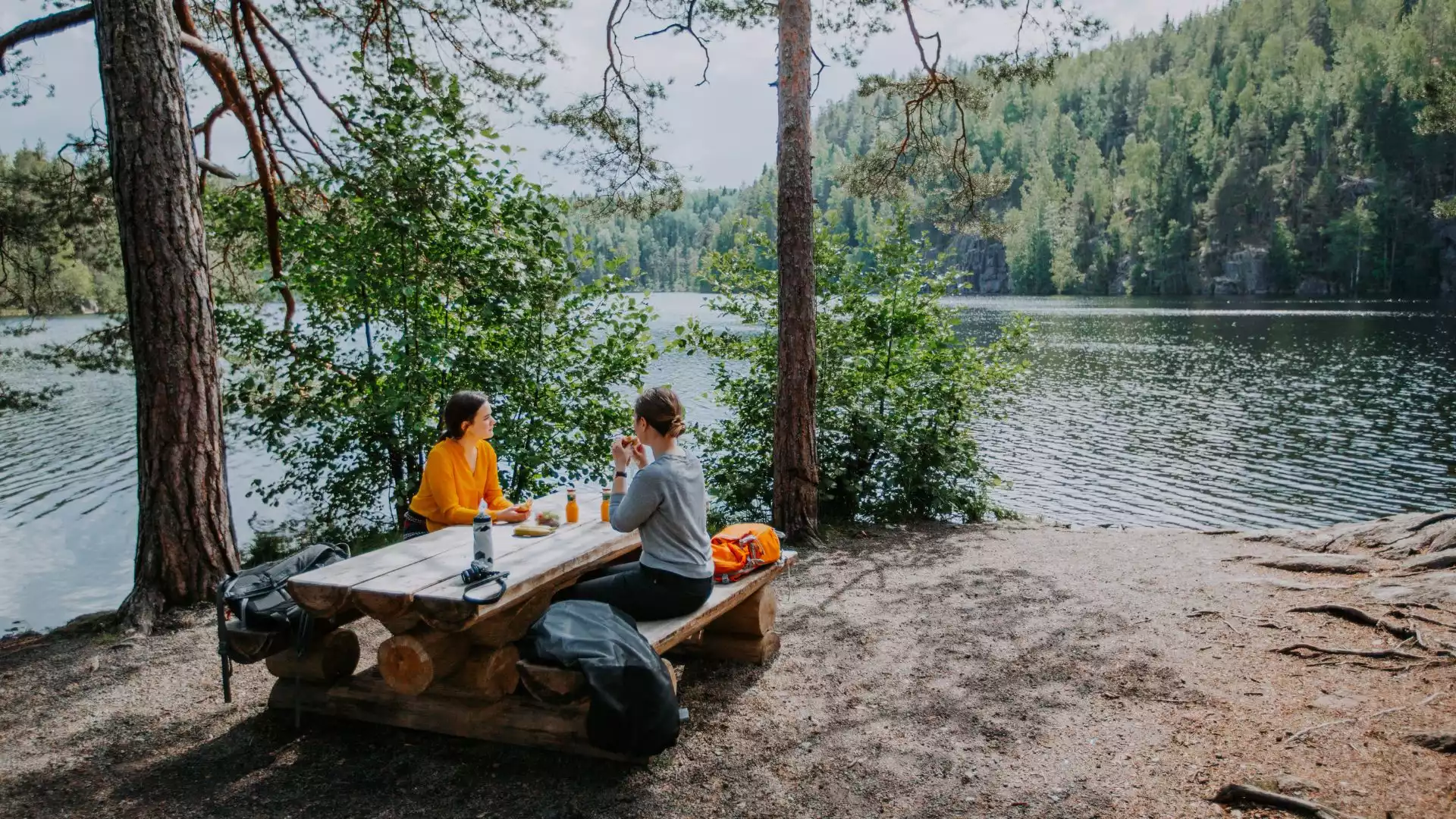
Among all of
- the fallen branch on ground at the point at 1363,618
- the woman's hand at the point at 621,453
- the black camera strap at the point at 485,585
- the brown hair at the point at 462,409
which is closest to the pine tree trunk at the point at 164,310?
the brown hair at the point at 462,409

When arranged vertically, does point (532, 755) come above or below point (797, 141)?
below

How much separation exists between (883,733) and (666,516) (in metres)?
1.47

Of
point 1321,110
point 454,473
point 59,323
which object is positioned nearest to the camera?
point 454,473

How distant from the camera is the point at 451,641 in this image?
3.91m

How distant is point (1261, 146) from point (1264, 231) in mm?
10721

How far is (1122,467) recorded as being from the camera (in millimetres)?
18250

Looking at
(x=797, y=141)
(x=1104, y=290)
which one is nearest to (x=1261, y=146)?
(x=1104, y=290)

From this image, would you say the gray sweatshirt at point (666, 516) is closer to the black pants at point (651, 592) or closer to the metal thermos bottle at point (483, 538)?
the black pants at point (651, 592)

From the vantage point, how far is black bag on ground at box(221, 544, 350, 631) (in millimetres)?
4023

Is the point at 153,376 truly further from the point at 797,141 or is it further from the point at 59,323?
the point at 59,323

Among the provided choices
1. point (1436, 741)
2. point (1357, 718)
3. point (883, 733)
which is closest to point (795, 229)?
point (883, 733)

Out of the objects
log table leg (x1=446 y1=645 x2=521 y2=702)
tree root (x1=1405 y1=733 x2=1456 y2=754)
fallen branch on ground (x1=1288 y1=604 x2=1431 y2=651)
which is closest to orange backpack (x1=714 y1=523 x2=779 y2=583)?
log table leg (x1=446 y1=645 x2=521 y2=702)

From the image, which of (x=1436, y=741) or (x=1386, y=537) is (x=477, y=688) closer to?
(x=1436, y=741)

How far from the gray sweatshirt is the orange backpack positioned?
49cm
